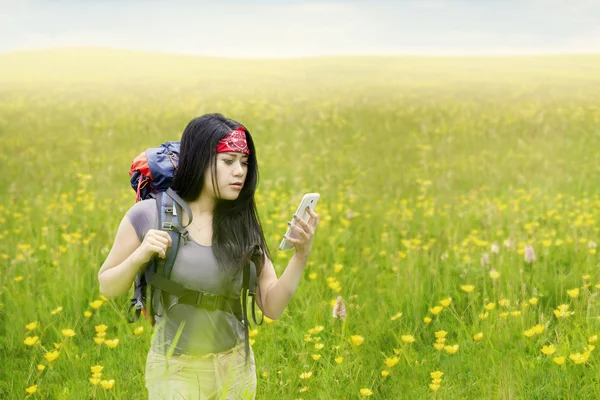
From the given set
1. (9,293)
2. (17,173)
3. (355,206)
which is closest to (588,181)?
(355,206)

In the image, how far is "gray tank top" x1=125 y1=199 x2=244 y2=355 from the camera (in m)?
2.86

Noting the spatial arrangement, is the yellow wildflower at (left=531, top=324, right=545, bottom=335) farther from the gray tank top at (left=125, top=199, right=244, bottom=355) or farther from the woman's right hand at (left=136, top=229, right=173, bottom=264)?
the woman's right hand at (left=136, top=229, right=173, bottom=264)

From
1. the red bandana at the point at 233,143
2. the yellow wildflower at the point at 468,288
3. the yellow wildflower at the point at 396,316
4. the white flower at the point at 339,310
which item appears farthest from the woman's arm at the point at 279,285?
the yellow wildflower at the point at 468,288

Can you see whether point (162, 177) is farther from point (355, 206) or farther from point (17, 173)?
point (17, 173)

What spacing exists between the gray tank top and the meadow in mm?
594

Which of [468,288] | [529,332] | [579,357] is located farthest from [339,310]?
[579,357]

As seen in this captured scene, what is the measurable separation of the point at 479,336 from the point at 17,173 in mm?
8139

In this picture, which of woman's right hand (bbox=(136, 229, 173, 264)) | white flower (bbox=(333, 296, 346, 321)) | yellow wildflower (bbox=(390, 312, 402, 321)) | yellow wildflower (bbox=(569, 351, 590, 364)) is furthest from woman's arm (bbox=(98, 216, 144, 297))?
yellow wildflower (bbox=(569, 351, 590, 364))

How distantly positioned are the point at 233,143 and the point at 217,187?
0.19 m

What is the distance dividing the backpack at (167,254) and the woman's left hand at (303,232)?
0.23 meters

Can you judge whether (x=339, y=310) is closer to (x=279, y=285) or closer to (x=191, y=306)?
(x=279, y=285)

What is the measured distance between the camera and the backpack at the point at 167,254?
2850 mm

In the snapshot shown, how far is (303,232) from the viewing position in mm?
2824

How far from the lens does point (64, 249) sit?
580cm
